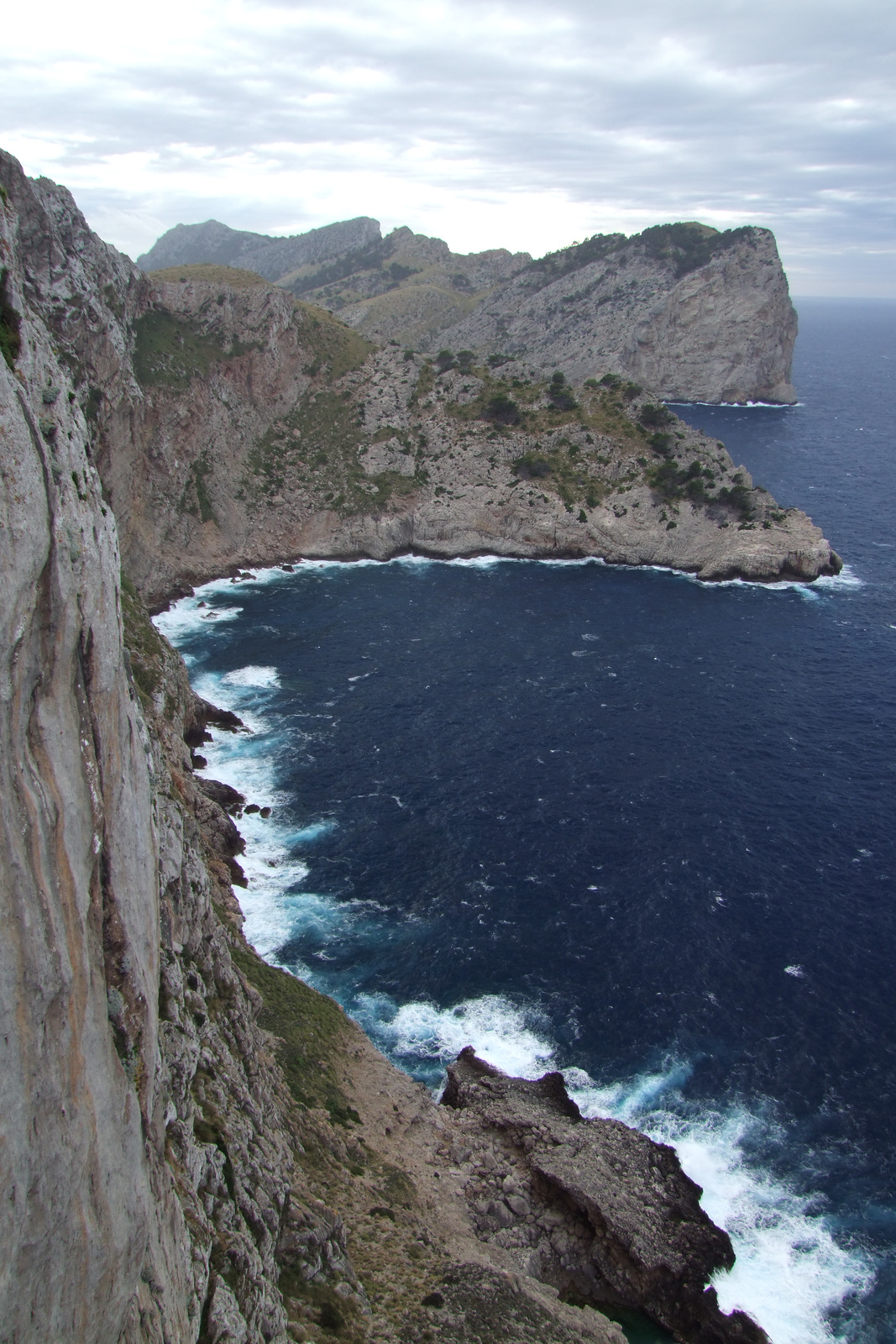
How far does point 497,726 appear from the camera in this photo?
75.4 m

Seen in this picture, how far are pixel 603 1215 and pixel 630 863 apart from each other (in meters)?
25.2

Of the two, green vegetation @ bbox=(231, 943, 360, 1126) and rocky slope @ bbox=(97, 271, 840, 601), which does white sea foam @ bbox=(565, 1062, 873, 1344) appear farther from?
rocky slope @ bbox=(97, 271, 840, 601)

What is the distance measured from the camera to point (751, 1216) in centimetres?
3672

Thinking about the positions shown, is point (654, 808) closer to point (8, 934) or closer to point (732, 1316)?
point (732, 1316)

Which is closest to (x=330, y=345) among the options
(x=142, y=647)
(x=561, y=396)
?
(x=561, y=396)

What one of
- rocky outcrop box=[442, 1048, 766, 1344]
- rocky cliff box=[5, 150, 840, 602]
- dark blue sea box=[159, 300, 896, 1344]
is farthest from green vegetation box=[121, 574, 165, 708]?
rocky cliff box=[5, 150, 840, 602]

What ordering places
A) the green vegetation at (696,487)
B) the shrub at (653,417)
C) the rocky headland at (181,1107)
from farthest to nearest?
1. the shrub at (653,417)
2. the green vegetation at (696,487)
3. the rocky headland at (181,1107)

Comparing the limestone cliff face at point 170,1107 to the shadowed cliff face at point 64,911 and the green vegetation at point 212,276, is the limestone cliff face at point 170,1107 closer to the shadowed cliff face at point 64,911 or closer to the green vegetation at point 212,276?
the shadowed cliff face at point 64,911

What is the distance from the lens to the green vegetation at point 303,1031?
37906 millimetres

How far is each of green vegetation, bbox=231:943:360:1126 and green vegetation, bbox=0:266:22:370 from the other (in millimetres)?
30852

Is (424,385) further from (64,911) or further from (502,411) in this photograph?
(64,911)

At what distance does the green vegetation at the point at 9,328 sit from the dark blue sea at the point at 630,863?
36.7 m

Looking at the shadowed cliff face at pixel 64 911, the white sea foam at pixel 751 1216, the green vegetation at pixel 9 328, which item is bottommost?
the white sea foam at pixel 751 1216

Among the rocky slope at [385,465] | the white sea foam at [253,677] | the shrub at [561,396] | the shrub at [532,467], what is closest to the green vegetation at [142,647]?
the white sea foam at [253,677]
